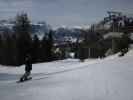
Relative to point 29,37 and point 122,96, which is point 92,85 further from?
point 29,37

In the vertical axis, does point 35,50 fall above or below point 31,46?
below

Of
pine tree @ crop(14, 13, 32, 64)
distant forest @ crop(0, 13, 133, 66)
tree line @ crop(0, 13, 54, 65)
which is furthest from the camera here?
pine tree @ crop(14, 13, 32, 64)

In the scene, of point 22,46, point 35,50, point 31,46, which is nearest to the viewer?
point 22,46

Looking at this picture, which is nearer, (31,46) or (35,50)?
(35,50)

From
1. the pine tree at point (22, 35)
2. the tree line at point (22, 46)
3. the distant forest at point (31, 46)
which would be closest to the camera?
the distant forest at point (31, 46)

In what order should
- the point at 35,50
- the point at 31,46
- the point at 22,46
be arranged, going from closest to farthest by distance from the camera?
the point at 22,46, the point at 35,50, the point at 31,46

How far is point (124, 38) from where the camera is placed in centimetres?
4184

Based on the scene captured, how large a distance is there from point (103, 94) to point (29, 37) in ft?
155

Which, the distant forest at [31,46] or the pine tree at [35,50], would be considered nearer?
the distant forest at [31,46]

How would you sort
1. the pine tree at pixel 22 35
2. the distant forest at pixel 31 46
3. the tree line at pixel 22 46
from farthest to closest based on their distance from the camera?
the pine tree at pixel 22 35 < the tree line at pixel 22 46 < the distant forest at pixel 31 46

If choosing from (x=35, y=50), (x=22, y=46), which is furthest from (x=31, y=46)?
(x=22, y=46)

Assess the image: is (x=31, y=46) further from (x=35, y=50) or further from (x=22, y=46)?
(x=22, y=46)

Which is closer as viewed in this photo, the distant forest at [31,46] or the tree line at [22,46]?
the distant forest at [31,46]

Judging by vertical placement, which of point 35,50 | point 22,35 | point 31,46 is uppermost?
point 22,35
